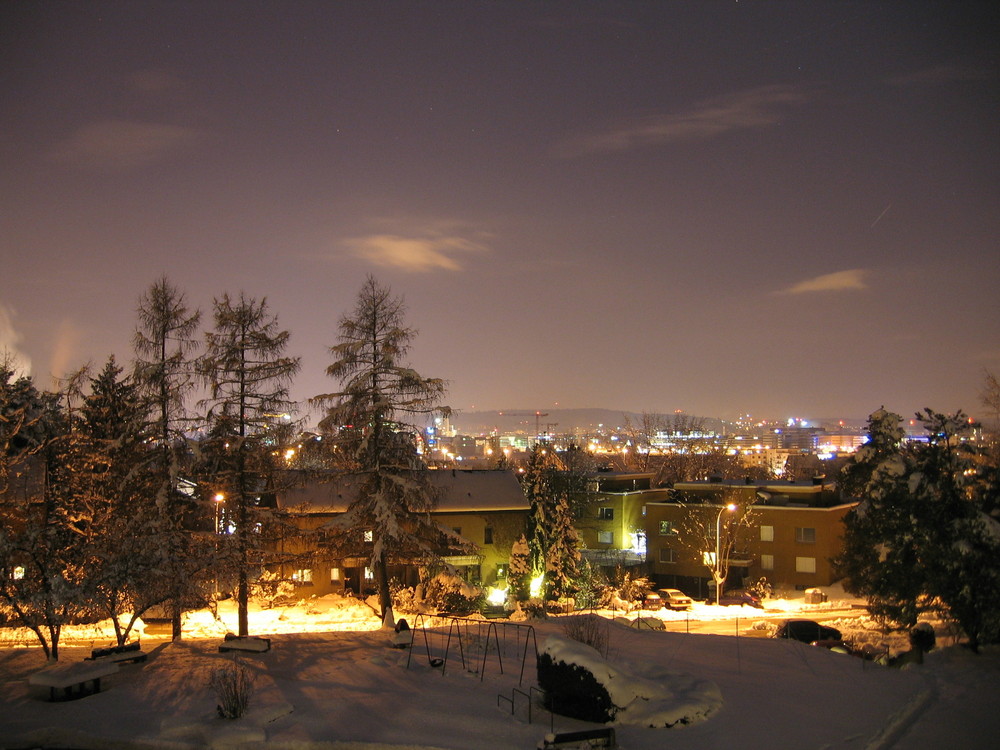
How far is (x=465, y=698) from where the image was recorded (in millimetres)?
13516

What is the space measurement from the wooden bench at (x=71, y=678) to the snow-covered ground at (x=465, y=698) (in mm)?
288

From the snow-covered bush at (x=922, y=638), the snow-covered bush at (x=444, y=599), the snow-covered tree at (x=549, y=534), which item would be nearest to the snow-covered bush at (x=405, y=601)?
the snow-covered bush at (x=444, y=599)

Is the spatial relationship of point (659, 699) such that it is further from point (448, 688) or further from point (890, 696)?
point (890, 696)

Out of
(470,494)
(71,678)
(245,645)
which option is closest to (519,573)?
(470,494)

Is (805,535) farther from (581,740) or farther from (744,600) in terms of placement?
(581,740)

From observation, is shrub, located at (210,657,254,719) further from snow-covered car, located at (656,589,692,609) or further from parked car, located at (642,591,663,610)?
snow-covered car, located at (656,589,692,609)

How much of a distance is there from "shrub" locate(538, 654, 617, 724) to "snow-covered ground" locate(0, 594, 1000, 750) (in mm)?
369

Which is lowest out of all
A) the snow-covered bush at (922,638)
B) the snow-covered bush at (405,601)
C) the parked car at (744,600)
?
the parked car at (744,600)

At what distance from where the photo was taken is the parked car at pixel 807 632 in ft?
88.7

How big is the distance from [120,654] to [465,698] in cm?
838

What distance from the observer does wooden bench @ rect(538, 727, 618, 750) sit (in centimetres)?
1088

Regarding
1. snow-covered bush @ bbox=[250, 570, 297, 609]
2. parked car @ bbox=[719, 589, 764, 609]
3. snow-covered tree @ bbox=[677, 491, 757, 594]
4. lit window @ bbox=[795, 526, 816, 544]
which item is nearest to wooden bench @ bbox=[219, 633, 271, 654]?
snow-covered bush @ bbox=[250, 570, 297, 609]

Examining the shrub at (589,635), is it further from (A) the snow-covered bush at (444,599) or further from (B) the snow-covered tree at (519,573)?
(B) the snow-covered tree at (519,573)

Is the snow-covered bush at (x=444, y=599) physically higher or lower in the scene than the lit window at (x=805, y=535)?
lower
